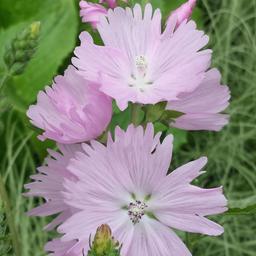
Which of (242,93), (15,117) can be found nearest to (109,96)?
(15,117)

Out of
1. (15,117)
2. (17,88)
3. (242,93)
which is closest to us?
(17,88)

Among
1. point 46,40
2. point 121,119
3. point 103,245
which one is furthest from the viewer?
point 46,40

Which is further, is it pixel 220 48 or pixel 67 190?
pixel 220 48

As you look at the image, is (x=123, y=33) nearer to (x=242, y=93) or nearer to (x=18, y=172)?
(x=18, y=172)

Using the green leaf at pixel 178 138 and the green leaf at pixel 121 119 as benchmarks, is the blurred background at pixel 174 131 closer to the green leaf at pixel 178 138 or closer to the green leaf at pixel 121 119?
the green leaf at pixel 178 138

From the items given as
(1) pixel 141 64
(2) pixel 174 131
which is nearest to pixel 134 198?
(1) pixel 141 64

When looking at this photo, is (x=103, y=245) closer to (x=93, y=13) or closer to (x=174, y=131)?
(x=93, y=13)
